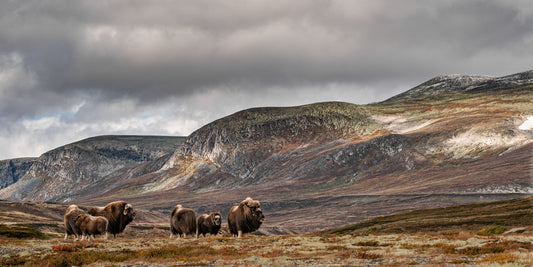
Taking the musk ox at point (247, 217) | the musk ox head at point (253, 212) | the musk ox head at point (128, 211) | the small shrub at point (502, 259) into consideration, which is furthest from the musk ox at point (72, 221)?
the small shrub at point (502, 259)

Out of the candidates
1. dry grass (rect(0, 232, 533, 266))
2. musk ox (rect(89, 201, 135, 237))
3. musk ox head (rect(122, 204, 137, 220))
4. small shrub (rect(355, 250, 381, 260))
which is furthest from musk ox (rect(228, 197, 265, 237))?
small shrub (rect(355, 250, 381, 260))

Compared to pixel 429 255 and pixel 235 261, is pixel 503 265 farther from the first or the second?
pixel 235 261

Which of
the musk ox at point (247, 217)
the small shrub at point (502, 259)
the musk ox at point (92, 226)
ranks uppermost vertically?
the musk ox at point (92, 226)

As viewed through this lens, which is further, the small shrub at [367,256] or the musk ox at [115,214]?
the musk ox at [115,214]

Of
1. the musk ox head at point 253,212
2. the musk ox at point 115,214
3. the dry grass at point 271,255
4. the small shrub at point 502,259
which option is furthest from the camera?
the musk ox head at point 253,212

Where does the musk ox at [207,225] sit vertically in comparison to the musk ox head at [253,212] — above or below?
below

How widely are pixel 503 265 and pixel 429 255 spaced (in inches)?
240

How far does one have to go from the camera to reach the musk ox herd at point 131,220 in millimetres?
42062

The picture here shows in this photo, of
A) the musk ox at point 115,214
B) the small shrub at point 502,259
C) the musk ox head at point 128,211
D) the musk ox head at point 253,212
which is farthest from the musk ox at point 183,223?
the small shrub at point 502,259

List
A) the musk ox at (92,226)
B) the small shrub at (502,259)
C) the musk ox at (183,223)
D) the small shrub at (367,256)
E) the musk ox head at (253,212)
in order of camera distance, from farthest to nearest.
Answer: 1. the musk ox at (183,223)
2. the musk ox head at (253,212)
3. the musk ox at (92,226)
4. the small shrub at (367,256)
5. the small shrub at (502,259)

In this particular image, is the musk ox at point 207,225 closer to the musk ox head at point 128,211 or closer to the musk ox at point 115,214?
the musk ox head at point 128,211

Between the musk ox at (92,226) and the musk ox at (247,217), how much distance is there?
12.3 m

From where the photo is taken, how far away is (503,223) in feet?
314

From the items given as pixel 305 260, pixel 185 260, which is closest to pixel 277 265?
pixel 305 260
